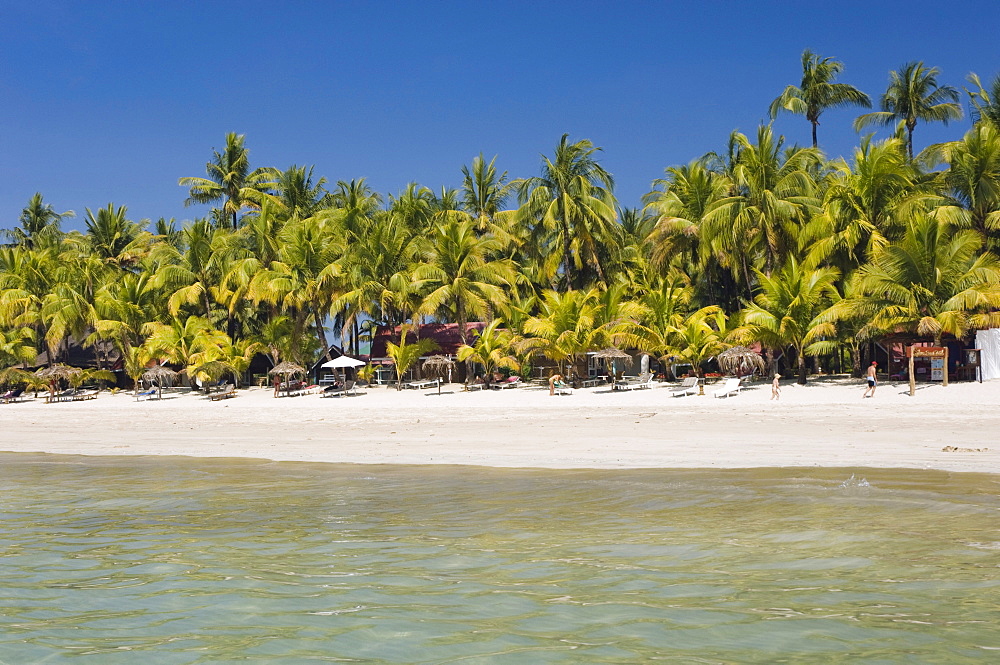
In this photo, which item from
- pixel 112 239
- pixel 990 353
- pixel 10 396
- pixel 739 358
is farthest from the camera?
pixel 112 239

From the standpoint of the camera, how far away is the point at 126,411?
26.4 metres

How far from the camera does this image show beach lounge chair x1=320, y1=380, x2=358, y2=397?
2859 centimetres

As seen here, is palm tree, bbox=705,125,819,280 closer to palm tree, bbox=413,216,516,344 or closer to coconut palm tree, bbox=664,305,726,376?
coconut palm tree, bbox=664,305,726,376

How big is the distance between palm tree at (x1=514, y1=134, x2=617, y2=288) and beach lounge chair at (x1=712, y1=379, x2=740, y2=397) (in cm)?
1282

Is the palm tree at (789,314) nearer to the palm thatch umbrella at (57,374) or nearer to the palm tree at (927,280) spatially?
the palm tree at (927,280)

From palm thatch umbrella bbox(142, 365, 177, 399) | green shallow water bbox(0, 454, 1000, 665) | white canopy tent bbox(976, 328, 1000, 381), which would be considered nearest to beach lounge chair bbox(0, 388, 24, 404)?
palm thatch umbrella bbox(142, 365, 177, 399)

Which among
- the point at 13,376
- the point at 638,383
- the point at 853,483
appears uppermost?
the point at 13,376

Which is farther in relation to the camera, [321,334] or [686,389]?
[321,334]

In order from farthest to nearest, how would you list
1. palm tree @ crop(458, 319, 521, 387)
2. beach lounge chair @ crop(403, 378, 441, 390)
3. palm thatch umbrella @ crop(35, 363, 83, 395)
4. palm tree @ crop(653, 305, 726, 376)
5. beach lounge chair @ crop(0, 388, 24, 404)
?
1. beach lounge chair @ crop(0, 388, 24, 404)
2. palm thatch umbrella @ crop(35, 363, 83, 395)
3. beach lounge chair @ crop(403, 378, 441, 390)
4. palm tree @ crop(458, 319, 521, 387)
5. palm tree @ crop(653, 305, 726, 376)

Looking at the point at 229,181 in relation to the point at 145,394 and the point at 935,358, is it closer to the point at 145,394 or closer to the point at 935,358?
the point at 145,394

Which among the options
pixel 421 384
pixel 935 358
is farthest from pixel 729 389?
pixel 421 384

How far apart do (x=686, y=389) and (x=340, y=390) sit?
484 inches

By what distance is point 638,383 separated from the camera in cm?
2589

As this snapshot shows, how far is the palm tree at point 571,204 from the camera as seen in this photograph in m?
33.7
